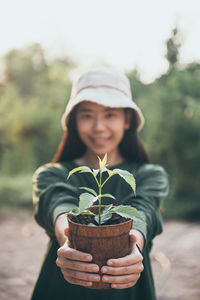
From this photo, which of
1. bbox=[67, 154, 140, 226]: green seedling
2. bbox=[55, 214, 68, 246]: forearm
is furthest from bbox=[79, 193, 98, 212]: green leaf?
bbox=[55, 214, 68, 246]: forearm

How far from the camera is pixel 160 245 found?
12.8 ft

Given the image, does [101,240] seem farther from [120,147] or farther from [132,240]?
[120,147]

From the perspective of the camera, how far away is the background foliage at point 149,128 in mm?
4430

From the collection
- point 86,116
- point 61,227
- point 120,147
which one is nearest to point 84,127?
point 86,116

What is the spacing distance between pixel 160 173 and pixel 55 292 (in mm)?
770

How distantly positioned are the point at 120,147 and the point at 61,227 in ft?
2.70

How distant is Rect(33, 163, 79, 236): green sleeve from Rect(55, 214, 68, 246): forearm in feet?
0.07

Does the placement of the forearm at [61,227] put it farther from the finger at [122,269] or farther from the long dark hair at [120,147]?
the long dark hair at [120,147]

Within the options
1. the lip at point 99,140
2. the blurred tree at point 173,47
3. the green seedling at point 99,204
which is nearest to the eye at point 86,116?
the lip at point 99,140

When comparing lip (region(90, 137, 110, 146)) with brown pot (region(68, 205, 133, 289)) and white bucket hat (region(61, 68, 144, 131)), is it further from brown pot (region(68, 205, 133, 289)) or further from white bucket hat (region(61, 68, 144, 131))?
brown pot (region(68, 205, 133, 289))

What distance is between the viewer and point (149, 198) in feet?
4.90

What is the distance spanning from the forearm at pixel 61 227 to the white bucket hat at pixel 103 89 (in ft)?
1.92

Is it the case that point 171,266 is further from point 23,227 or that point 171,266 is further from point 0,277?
point 23,227

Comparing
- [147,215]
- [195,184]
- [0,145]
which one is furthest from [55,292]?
[0,145]
